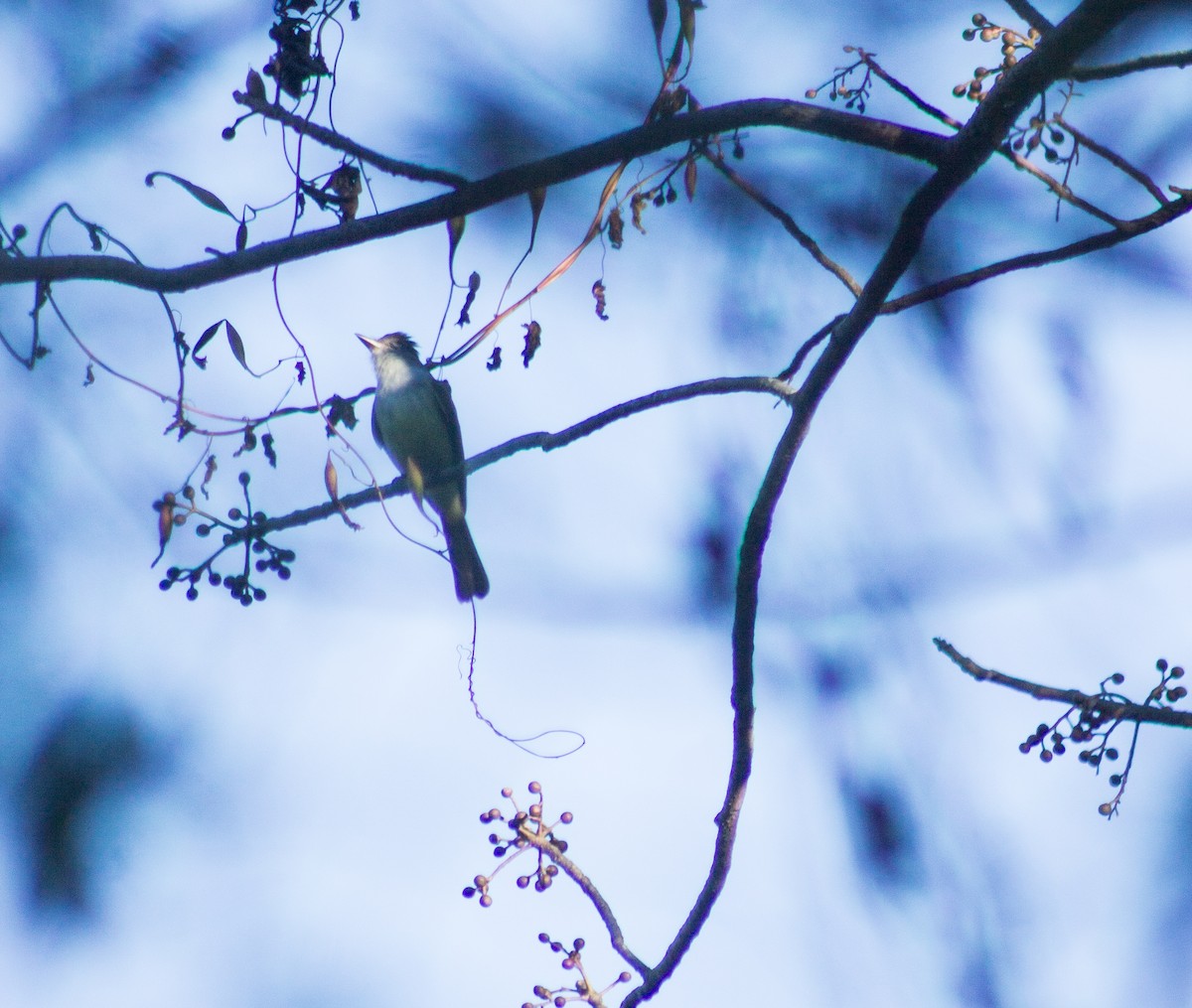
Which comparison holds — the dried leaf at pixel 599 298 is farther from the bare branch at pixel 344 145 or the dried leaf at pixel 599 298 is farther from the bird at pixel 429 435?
the bird at pixel 429 435

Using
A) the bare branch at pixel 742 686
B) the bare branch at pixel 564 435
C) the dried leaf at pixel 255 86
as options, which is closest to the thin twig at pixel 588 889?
the bare branch at pixel 742 686

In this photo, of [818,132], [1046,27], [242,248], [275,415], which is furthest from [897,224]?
[275,415]

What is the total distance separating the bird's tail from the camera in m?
7.12

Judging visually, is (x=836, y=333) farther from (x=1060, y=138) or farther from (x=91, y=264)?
(x=91, y=264)

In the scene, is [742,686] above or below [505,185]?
below

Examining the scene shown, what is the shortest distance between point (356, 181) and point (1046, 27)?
160 cm

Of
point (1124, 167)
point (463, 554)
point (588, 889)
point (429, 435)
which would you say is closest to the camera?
point (1124, 167)

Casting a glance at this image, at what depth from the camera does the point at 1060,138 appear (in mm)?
3027

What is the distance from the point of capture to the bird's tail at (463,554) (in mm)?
7117

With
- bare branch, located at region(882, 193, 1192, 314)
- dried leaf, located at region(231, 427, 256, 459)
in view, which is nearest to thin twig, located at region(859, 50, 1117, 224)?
bare branch, located at region(882, 193, 1192, 314)

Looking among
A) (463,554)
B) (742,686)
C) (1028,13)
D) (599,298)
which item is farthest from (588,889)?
(463,554)

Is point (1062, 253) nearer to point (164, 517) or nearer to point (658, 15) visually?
point (658, 15)

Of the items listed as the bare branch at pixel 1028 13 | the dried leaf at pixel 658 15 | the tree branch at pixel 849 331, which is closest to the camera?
the tree branch at pixel 849 331

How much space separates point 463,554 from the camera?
7250 millimetres
